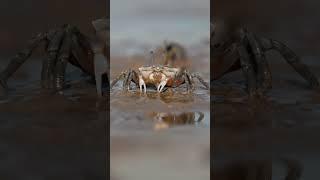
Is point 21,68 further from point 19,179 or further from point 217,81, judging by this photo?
point 217,81

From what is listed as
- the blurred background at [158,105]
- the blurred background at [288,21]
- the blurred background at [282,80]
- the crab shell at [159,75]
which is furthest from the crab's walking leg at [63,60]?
the blurred background at [288,21]

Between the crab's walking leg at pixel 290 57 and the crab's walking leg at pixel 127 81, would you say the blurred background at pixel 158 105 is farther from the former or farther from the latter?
the crab's walking leg at pixel 290 57

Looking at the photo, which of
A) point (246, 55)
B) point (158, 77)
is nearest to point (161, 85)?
point (158, 77)

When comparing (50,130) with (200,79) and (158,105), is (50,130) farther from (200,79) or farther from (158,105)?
(200,79)

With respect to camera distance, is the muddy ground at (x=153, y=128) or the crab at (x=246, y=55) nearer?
the muddy ground at (x=153, y=128)

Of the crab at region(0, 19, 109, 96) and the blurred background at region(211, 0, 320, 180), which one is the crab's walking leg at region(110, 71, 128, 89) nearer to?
the crab at region(0, 19, 109, 96)

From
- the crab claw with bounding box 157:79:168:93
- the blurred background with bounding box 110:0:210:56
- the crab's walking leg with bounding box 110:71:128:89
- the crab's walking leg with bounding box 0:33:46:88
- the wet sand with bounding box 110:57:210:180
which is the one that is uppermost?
the blurred background with bounding box 110:0:210:56

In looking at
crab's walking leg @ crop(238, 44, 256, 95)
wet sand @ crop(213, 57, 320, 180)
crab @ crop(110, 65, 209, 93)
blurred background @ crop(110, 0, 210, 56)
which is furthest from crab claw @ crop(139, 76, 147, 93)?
crab's walking leg @ crop(238, 44, 256, 95)
